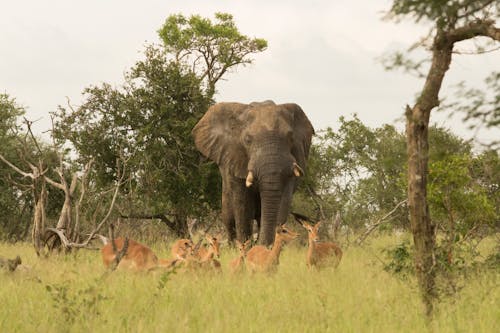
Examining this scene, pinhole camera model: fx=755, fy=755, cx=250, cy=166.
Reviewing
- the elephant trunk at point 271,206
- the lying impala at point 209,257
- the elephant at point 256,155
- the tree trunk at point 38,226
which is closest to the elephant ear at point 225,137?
the elephant at point 256,155

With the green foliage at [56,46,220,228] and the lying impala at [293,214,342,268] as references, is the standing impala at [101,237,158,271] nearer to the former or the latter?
the lying impala at [293,214,342,268]

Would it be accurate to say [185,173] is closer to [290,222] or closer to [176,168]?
[176,168]

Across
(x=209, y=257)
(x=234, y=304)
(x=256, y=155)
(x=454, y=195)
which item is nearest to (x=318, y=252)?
(x=209, y=257)

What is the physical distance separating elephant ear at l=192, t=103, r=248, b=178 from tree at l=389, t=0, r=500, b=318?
8.67 meters

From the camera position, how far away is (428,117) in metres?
8.68

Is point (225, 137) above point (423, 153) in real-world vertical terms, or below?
above

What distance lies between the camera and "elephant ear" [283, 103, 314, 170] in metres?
17.3

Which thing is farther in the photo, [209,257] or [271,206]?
[271,206]

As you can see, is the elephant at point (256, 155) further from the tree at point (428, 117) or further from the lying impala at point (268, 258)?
the tree at point (428, 117)

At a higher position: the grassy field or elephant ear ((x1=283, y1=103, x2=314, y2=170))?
elephant ear ((x1=283, y1=103, x2=314, y2=170))

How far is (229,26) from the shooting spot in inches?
1241

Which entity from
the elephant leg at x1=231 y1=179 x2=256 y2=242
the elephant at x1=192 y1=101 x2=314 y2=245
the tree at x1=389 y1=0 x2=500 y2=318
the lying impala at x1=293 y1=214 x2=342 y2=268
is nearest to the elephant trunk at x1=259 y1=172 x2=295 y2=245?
the elephant at x1=192 y1=101 x2=314 y2=245

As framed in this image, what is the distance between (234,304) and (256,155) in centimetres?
744

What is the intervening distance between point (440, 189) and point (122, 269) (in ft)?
19.7
